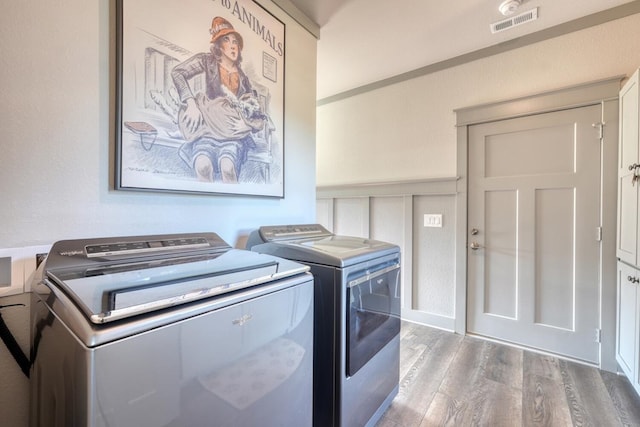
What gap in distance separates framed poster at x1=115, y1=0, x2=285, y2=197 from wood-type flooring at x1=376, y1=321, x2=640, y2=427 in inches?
62.5

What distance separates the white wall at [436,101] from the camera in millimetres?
2137

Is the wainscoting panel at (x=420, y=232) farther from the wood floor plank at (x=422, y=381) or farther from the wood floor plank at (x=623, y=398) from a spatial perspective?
the wood floor plank at (x=623, y=398)

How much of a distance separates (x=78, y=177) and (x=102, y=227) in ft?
0.69

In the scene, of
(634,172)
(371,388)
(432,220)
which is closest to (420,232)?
(432,220)

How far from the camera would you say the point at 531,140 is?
2.40 m

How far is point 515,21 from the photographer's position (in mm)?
2193

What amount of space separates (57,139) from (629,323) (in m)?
3.19

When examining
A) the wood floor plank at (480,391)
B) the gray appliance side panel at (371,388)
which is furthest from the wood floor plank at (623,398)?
the gray appliance side panel at (371,388)

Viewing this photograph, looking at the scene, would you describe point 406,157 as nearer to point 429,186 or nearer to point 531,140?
point 429,186

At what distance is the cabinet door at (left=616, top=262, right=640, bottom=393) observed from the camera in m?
1.70

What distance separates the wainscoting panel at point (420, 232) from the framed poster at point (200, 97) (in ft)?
5.15

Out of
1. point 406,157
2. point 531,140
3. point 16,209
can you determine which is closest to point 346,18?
point 406,157

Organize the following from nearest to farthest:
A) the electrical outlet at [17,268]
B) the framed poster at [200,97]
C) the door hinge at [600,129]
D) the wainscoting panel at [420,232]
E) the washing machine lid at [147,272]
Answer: the washing machine lid at [147,272] < the electrical outlet at [17,268] < the framed poster at [200,97] < the door hinge at [600,129] < the wainscoting panel at [420,232]

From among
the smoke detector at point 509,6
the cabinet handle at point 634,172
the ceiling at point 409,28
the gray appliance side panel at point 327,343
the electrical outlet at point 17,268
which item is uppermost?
the ceiling at point 409,28
